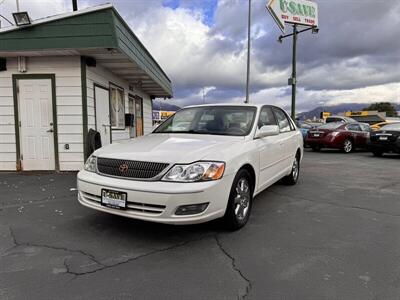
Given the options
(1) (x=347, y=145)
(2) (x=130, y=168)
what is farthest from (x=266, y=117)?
(1) (x=347, y=145)

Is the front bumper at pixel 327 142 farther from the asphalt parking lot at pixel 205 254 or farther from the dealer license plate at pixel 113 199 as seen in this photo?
the dealer license plate at pixel 113 199

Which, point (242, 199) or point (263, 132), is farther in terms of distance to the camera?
point (263, 132)

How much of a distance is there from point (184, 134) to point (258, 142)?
1044mm

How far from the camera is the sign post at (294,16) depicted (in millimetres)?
18062

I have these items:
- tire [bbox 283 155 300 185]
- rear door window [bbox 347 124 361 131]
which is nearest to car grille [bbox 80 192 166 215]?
tire [bbox 283 155 300 185]

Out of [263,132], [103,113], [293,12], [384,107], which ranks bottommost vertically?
[263,132]

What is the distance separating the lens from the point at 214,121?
4.84m

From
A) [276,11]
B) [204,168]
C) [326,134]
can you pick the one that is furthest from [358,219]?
[276,11]

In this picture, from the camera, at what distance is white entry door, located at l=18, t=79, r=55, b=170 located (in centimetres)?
782

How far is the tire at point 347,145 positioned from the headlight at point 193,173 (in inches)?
491

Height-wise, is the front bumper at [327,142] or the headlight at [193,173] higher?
the headlight at [193,173]

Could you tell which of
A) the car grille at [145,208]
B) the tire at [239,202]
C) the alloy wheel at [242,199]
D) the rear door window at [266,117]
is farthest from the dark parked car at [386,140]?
the car grille at [145,208]

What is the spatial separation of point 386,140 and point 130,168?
37.8 feet

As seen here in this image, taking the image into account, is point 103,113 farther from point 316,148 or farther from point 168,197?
point 316,148
